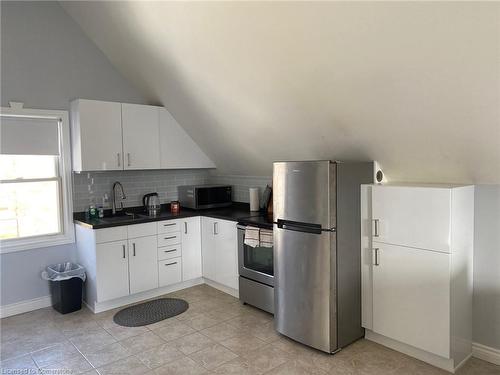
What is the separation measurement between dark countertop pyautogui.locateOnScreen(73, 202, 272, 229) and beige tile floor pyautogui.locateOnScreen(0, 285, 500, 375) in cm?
89

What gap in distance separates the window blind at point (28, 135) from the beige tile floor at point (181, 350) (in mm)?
1616

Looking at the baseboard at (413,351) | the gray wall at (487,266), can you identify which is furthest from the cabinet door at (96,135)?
the gray wall at (487,266)

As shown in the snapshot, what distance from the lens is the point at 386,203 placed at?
2971mm

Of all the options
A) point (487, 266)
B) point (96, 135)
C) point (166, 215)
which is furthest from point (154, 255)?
point (487, 266)

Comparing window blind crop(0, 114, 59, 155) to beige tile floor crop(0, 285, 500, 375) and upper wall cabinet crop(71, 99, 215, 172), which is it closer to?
upper wall cabinet crop(71, 99, 215, 172)

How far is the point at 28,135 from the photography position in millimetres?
3867

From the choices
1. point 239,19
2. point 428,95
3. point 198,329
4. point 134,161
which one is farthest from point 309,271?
point 134,161

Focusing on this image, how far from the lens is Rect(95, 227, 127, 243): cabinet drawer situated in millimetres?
3783

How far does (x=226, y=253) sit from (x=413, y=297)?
6.48 ft

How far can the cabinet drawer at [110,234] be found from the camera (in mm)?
3783

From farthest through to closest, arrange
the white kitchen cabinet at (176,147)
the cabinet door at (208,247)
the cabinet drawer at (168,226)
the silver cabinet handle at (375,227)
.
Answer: the white kitchen cabinet at (176,147) → the cabinet door at (208,247) → the cabinet drawer at (168,226) → the silver cabinet handle at (375,227)

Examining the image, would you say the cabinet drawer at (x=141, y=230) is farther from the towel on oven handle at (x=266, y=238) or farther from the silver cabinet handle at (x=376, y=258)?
the silver cabinet handle at (x=376, y=258)

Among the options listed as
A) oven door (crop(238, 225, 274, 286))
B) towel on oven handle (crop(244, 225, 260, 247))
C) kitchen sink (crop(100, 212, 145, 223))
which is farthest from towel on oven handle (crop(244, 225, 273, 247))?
kitchen sink (crop(100, 212, 145, 223))

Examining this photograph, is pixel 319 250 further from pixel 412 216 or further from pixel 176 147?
pixel 176 147
